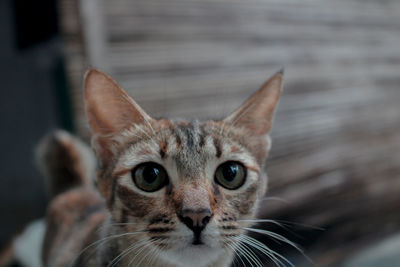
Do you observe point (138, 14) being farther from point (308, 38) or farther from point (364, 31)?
point (364, 31)

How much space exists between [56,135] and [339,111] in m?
2.72

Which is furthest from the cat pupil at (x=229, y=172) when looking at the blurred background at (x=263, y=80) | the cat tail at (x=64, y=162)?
the blurred background at (x=263, y=80)

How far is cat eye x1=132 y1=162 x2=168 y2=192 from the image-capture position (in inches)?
40.8

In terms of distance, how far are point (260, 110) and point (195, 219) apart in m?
0.52

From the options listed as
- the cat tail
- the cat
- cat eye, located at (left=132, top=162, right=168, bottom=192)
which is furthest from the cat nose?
the cat tail

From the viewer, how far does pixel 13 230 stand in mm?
→ 3264

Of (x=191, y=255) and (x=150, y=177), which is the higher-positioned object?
(x=150, y=177)

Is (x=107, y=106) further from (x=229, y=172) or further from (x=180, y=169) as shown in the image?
(x=229, y=172)

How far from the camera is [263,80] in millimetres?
3180

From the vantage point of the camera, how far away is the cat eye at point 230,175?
43.3 inches

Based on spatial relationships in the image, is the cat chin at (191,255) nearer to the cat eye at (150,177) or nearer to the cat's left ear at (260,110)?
the cat eye at (150,177)

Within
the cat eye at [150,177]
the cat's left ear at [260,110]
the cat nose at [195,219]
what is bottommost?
the cat nose at [195,219]

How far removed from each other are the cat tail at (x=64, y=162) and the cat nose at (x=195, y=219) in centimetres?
130

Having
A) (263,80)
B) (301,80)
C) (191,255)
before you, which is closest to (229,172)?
(191,255)
